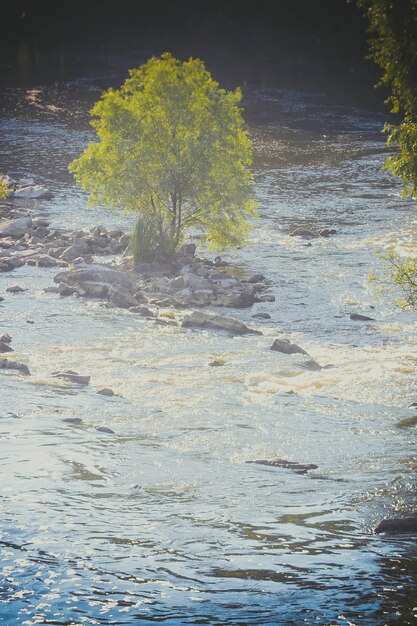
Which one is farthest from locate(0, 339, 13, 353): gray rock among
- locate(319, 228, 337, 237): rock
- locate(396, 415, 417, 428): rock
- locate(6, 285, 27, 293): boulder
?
locate(319, 228, 337, 237): rock

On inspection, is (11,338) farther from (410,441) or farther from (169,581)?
(169,581)

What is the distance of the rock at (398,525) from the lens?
1648 cm

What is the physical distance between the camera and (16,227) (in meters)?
45.2

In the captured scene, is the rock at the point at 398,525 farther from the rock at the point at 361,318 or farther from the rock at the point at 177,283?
the rock at the point at 177,283

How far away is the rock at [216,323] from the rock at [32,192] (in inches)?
859

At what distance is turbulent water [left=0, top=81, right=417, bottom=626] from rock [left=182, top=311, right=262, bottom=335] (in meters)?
0.65

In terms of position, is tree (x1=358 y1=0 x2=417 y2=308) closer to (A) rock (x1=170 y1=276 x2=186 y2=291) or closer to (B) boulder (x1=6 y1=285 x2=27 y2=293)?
(A) rock (x1=170 y1=276 x2=186 y2=291)

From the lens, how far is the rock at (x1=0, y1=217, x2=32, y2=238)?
147 feet

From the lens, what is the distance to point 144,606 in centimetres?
1362

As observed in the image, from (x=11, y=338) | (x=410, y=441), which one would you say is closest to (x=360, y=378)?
(x=410, y=441)

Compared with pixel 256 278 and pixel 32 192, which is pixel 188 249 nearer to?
pixel 256 278

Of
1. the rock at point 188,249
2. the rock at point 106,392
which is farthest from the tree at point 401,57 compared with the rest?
the rock at point 188,249

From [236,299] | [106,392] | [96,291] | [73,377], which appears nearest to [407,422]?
[106,392]

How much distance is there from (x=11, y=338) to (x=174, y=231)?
12.6 metres
